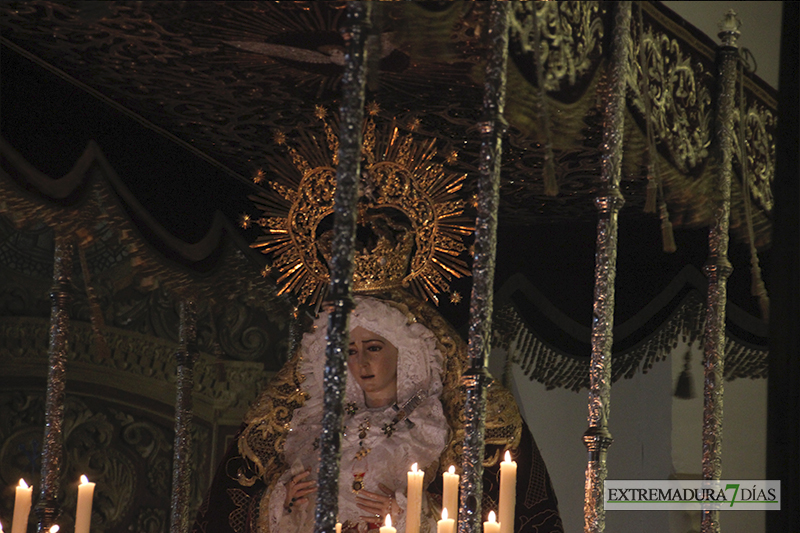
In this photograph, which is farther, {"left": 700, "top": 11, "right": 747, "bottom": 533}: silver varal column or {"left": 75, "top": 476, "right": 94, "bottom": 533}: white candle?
{"left": 700, "top": 11, "right": 747, "bottom": 533}: silver varal column

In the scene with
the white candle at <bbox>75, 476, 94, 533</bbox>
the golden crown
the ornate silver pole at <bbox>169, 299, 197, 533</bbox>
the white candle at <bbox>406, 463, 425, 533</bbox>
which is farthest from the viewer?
the ornate silver pole at <bbox>169, 299, 197, 533</bbox>

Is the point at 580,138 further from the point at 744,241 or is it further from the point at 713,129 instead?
the point at 744,241

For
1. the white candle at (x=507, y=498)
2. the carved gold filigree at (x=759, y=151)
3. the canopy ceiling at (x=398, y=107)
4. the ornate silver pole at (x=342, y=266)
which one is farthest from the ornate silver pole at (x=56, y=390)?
the carved gold filigree at (x=759, y=151)

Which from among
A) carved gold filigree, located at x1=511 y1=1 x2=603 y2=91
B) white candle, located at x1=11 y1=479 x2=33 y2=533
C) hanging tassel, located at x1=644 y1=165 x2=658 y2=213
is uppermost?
carved gold filigree, located at x1=511 y1=1 x2=603 y2=91

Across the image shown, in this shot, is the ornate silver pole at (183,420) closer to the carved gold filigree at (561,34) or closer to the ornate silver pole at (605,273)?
the ornate silver pole at (605,273)

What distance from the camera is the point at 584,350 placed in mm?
5602

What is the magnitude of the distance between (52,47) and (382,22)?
57.0 inches

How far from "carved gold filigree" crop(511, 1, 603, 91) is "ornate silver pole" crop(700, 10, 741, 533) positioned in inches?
36.3

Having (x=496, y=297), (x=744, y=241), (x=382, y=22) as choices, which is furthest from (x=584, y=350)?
(x=382, y=22)

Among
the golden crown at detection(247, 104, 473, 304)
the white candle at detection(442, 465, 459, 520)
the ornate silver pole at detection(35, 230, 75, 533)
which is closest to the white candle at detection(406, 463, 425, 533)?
the white candle at detection(442, 465, 459, 520)

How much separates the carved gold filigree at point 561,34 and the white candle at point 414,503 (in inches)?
49.4

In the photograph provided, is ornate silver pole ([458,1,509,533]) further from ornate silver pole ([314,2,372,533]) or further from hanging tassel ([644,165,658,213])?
hanging tassel ([644,165,658,213])

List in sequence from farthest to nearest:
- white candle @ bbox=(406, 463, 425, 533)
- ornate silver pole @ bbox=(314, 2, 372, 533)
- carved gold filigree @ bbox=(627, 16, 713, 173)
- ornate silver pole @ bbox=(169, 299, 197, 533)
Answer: ornate silver pole @ bbox=(169, 299, 197, 533), carved gold filigree @ bbox=(627, 16, 713, 173), white candle @ bbox=(406, 463, 425, 533), ornate silver pole @ bbox=(314, 2, 372, 533)

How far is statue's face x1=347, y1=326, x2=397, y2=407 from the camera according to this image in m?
4.79
